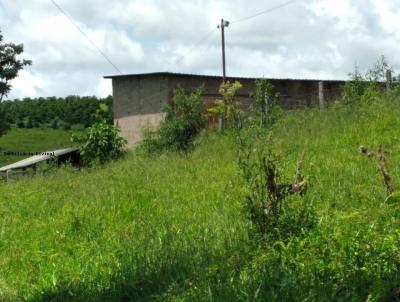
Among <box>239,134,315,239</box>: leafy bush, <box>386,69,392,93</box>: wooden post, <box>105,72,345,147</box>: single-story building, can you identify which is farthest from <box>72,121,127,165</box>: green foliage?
<box>239,134,315,239</box>: leafy bush

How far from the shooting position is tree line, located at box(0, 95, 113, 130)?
142 feet

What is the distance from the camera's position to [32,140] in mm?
40125

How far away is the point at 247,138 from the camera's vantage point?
5965 millimetres

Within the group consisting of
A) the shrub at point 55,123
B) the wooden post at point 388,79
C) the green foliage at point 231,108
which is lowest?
the shrub at point 55,123

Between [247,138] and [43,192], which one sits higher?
[247,138]

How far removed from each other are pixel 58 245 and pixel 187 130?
37.1 ft

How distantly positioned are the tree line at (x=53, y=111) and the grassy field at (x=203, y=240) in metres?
32.9

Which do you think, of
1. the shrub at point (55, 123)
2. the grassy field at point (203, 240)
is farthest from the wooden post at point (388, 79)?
the shrub at point (55, 123)

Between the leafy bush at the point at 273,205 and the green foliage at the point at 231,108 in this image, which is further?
the green foliage at the point at 231,108

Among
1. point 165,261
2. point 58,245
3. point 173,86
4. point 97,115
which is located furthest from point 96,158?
point 165,261

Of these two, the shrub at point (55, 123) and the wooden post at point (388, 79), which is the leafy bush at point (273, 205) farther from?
the shrub at point (55, 123)

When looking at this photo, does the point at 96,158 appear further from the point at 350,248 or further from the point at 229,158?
the point at 350,248

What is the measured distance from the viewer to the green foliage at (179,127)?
58.1ft

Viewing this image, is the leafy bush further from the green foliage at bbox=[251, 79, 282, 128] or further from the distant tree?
the distant tree
